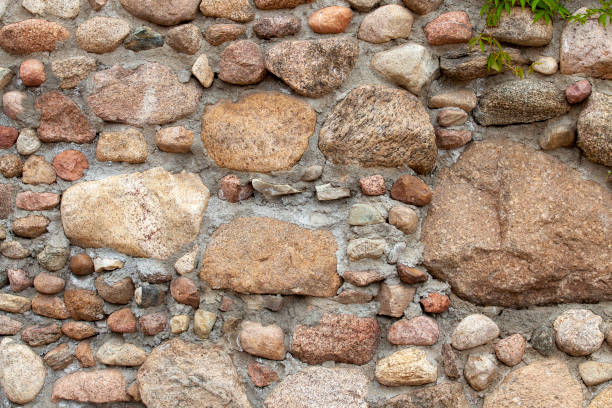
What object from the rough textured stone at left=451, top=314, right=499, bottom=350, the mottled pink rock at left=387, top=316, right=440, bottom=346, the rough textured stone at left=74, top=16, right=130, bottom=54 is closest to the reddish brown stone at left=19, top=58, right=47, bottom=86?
the rough textured stone at left=74, top=16, right=130, bottom=54

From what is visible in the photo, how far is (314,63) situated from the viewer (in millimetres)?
1436

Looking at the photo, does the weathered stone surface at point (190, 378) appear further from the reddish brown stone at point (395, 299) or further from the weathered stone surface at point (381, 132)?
the weathered stone surface at point (381, 132)

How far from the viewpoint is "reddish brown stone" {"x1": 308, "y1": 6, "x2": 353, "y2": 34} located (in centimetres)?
145

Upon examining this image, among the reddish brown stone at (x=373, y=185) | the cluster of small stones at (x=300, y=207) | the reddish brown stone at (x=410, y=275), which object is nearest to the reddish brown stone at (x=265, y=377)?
the cluster of small stones at (x=300, y=207)

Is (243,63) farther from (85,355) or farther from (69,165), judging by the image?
(85,355)

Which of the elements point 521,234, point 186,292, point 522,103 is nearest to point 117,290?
point 186,292

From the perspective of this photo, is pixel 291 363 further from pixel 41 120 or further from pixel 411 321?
pixel 41 120

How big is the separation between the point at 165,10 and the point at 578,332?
Answer: 54.2 inches

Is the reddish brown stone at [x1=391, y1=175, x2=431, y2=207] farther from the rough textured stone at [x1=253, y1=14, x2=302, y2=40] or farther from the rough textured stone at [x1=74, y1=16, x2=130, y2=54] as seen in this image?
the rough textured stone at [x1=74, y1=16, x2=130, y2=54]

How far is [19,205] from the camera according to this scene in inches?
59.5

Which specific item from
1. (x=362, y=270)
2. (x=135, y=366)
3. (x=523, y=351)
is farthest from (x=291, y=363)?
(x=523, y=351)

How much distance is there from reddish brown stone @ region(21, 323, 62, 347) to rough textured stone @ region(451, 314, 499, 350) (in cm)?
109

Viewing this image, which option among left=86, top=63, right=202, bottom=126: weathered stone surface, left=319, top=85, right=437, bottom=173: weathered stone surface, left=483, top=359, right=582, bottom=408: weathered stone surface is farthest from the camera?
left=86, top=63, right=202, bottom=126: weathered stone surface

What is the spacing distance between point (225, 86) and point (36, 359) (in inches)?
36.4
